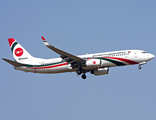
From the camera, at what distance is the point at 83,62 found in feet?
156

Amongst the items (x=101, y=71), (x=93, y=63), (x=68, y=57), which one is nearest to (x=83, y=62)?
(x=93, y=63)

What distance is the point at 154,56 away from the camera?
4747cm

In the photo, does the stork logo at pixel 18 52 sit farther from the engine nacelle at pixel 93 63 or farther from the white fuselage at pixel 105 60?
the engine nacelle at pixel 93 63

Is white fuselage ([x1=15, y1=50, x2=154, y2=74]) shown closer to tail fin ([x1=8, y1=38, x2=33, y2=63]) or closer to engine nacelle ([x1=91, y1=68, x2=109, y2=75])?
engine nacelle ([x1=91, y1=68, x2=109, y2=75])

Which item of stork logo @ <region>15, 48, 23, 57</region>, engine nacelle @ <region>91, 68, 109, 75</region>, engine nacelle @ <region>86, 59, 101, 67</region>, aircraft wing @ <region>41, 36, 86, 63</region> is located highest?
stork logo @ <region>15, 48, 23, 57</region>

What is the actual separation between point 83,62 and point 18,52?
13.3 m

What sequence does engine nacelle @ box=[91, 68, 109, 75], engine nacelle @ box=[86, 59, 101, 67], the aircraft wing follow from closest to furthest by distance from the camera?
→ the aircraft wing
engine nacelle @ box=[86, 59, 101, 67]
engine nacelle @ box=[91, 68, 109, 75]

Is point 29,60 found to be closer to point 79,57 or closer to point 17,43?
point 17,43

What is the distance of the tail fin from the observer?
170 ft

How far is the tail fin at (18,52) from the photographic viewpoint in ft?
170

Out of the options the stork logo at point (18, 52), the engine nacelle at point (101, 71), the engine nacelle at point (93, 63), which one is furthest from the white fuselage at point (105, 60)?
the stork logo at point (18, 52)

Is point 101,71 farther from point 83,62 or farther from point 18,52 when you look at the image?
point 18,52

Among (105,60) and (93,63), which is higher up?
(105,60)

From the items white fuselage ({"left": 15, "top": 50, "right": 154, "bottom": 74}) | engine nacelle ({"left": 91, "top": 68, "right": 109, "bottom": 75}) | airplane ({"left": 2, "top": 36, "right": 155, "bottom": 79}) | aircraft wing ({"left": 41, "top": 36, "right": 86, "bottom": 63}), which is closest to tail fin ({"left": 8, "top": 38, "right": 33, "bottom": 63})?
airplane ({"left": 2, "top": 36, "right": 155, "bottom": 79})
